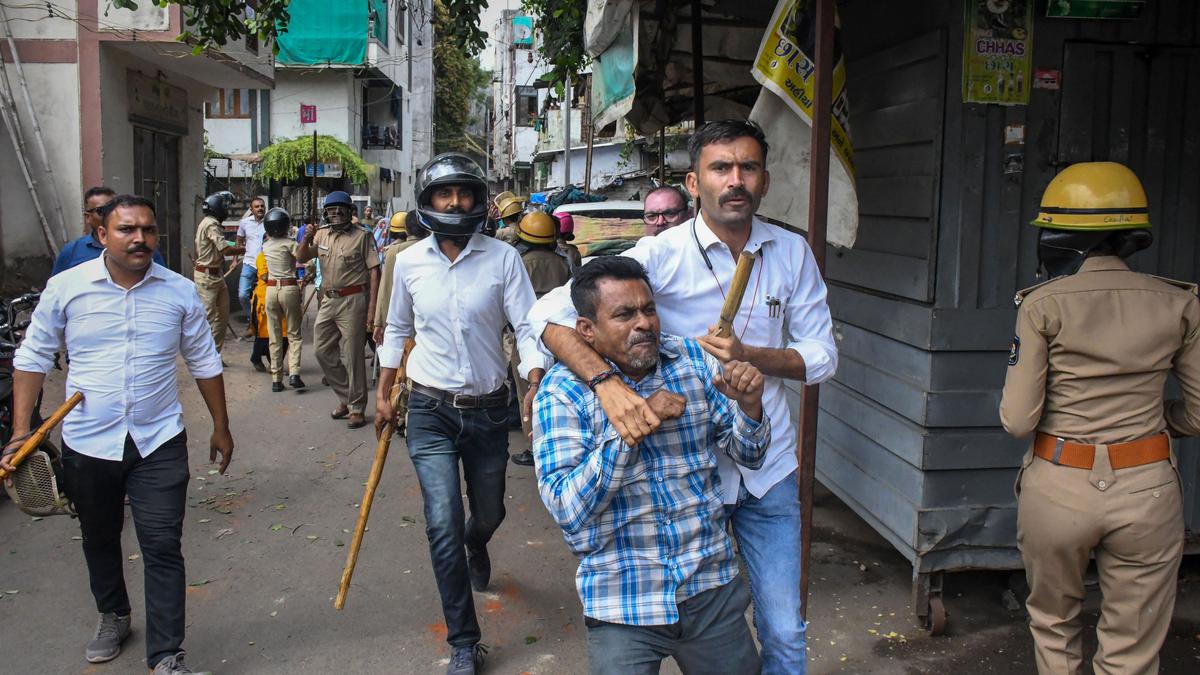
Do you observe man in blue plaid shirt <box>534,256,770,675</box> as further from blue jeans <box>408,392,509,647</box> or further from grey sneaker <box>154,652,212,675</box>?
grey sneaker <box>154,652,212,675</box>

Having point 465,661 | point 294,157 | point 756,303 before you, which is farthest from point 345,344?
point 294,157

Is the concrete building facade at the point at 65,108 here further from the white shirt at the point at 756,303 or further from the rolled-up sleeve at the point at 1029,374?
the rolled-up sleeve at the point at 1029,374

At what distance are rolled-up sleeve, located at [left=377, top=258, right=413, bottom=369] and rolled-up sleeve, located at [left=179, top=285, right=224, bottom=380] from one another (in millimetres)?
715

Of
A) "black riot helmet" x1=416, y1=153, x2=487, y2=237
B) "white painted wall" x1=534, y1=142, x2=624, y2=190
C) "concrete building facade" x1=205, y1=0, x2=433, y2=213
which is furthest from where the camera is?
"concrete building facade" x1=205, y1=0, x2=433, y2=213

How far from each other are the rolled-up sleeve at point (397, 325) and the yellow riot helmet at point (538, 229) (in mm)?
3344

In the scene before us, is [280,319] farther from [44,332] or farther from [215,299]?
[44,332]

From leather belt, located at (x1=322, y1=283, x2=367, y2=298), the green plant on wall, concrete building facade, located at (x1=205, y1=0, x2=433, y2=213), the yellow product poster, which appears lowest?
leather belt, located at (x1=322, y1=283, x2=367, y2=298)

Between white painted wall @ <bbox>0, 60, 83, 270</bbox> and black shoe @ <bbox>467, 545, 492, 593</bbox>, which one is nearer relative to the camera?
black shoe @ <bbox>467, 545, 492, 593</bbox>

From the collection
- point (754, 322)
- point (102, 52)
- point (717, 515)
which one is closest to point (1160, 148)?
point (754, 322)

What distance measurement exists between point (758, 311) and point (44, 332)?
2927 millimetres

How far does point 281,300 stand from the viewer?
33.4ft

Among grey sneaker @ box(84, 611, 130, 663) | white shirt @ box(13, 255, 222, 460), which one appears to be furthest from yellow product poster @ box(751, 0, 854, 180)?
grey sneaker @ box(84, 611, 130, 663)

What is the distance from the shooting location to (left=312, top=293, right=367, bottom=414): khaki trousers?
8.84 metres

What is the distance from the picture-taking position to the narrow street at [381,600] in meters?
4.25
